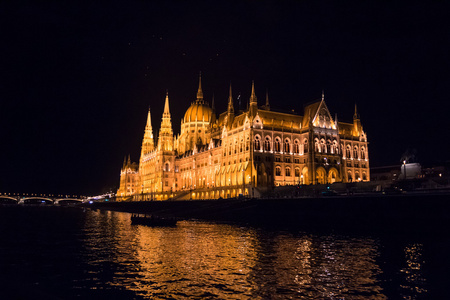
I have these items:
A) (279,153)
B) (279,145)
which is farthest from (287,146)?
(279,153)

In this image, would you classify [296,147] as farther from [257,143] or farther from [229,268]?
[229,268]

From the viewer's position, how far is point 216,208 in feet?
280

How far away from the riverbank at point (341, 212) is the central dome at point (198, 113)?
3231 inches

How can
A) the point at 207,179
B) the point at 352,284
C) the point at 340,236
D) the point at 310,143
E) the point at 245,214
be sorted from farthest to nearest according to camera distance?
the point at 207,179
the point at 310,143
the point at 245,214
the point at 340,236
the point at 352,284

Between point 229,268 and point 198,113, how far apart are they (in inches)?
5718

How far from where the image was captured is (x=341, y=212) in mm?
58094

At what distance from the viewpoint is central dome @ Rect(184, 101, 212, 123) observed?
170000 millimetres

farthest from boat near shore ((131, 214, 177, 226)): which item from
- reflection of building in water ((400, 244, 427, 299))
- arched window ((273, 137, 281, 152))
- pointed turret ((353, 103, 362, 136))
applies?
pointed turret ((353, 103, 362, 136))

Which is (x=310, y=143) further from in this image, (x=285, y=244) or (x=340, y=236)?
(x=285, y=244)

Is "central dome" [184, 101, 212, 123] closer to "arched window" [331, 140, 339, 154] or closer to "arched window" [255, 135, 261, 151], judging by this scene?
"arched window" [255, 135, 261, 151]

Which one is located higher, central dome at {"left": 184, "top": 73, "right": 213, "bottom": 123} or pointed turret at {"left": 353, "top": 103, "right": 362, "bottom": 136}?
central dome at {"left": 184, "top": 73, "right": 213, "bottom": 123}

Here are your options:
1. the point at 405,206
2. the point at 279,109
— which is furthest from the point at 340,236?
the point at 279,109

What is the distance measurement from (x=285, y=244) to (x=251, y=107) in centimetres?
7545

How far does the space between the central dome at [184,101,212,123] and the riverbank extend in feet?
269
